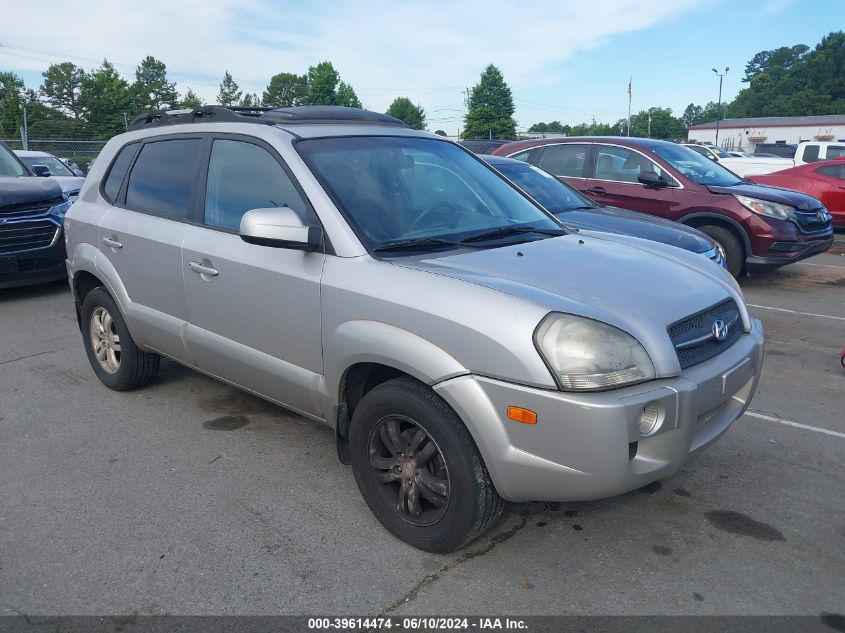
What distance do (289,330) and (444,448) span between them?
1.08 meters

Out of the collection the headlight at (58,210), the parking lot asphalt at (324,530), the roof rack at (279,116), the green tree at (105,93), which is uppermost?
the green tree at (105,93)

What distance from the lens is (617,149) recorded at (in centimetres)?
934

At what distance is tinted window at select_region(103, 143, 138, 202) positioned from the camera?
485 centimetres

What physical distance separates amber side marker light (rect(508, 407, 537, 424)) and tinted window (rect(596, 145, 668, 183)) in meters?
7.17

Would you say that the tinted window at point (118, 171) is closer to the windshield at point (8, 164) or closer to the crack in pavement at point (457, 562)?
the crack in pavement at point (457, 562)

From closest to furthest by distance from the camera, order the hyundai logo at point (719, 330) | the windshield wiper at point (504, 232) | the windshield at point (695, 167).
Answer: the hyundai logo at point (719, 330) → the windshield wiper at point (504, 232) → the windshield at point (695, 167)

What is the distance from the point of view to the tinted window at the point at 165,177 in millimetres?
4231

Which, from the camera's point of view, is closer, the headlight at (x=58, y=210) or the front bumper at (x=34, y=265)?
the front bumper at (x=34, y=265)

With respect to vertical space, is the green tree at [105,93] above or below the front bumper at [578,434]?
above

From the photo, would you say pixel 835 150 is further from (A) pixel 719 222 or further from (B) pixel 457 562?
(B) pixel 457 562

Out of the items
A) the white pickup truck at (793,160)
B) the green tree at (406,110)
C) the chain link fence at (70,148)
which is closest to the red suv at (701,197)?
the white pickup truck at (793,160)

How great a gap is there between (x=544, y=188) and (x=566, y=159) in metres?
2.32

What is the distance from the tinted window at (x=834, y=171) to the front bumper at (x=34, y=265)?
12.9m

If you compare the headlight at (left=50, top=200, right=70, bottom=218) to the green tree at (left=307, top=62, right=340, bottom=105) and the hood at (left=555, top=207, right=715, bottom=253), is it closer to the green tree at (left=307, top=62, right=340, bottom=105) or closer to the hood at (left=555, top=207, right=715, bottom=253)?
the hood at (left=555, top=207, right=715, bottom=253)
